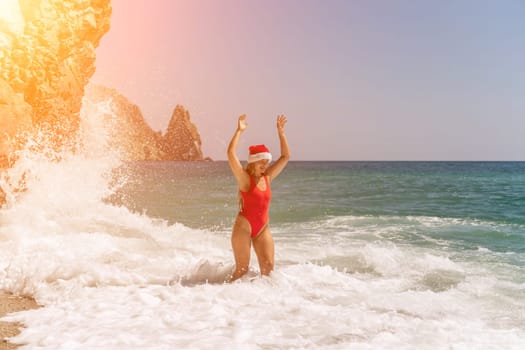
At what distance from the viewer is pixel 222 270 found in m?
6.28

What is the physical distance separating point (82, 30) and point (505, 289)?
95.3ft

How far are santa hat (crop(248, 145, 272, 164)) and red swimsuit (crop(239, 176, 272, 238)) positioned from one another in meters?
0.27

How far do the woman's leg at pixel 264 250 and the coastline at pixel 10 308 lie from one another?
2.73 m

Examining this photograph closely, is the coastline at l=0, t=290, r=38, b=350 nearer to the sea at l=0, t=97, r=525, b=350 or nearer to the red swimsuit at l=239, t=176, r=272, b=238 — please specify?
the sea at l=0, t=97, r=525, b=350

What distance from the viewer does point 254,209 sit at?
5.80 m

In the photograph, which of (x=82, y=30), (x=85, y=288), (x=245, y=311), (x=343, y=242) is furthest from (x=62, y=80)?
(x=245, y=311)

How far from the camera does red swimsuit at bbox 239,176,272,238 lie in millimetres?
5738

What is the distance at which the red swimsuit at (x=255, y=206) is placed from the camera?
18.8 ft

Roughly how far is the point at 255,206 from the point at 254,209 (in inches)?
1.6

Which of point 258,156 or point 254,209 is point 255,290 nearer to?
point 254,209

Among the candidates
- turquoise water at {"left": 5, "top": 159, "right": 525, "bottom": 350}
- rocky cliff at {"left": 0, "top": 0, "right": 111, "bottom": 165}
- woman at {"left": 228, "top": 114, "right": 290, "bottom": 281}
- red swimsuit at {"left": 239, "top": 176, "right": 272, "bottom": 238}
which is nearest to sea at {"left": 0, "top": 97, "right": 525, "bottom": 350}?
turquoise water at {"left": 5, "top": 159, "right": 525, "bottom": 350}

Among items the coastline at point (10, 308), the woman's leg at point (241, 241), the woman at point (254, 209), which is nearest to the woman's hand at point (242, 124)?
the woman at point (254, 209)

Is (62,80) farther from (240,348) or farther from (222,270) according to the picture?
(240,348)

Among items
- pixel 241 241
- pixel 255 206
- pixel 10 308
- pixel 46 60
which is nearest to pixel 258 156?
pixel 255 206
